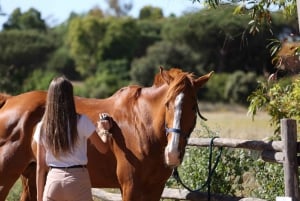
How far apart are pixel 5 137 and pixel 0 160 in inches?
10.5

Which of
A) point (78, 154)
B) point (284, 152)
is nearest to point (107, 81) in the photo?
point (284, 152)

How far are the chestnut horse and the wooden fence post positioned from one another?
0.94 meters

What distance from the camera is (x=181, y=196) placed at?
9016 mm

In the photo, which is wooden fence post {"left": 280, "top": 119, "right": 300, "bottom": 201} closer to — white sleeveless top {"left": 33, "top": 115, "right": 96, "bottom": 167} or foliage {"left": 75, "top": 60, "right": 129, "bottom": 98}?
white sleeveless top {"left": 33, "top": 115, "right": 96, "bottom": 167}

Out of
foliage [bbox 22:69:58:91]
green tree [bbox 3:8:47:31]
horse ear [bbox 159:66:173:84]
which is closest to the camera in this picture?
horse ear [bbox 159:66:173:84]

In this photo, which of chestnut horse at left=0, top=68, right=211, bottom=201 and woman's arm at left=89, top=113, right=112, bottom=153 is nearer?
chestnut horse at left=0, top=68, right=211, bottom=201

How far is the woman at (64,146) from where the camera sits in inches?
245

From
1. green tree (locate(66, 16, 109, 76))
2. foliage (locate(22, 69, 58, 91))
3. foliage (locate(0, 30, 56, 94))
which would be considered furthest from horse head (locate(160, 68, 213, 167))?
green tree (locate(66, 16, 109, 76))

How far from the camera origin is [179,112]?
280 inches

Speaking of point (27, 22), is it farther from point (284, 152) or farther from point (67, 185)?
point (67, 185)

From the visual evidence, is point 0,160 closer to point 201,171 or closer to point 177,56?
point 201,171

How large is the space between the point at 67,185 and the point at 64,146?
0.33 m

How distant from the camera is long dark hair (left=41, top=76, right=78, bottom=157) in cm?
622

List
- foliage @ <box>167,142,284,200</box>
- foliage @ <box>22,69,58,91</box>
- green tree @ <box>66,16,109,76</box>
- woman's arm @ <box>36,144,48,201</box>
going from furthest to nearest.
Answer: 1. green tree @ <box>66,16,109,76</box>
2. foliage @ <box>22,69,58,91</box>
3. foliage @ <box>167,142,284,200</box>
4. woman's arm @ <box>36,144,48,201</box>
